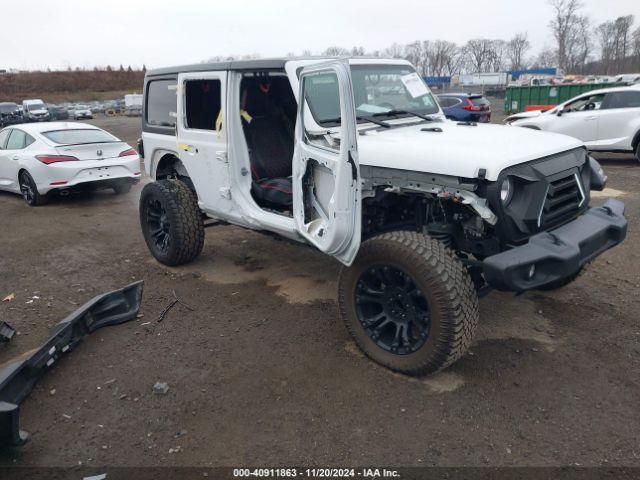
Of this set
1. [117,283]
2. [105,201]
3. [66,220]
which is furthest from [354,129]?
[105,201]

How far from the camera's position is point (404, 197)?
393cm

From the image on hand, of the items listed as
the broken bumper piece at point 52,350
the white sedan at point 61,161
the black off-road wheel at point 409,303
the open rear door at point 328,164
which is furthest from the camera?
the white sedan at point 61,161

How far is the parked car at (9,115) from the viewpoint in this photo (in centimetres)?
3109

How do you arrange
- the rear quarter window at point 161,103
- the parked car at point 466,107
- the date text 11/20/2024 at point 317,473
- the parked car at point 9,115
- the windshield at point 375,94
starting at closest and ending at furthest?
the date text 11/20/2024 at point 317,473, the windshield at point 375,94, the rear quarter window at point 161,103, the parked car at point 466,107, the parked car at point 9,115

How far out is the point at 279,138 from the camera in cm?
535

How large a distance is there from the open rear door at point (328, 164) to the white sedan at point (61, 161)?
6.11 metres

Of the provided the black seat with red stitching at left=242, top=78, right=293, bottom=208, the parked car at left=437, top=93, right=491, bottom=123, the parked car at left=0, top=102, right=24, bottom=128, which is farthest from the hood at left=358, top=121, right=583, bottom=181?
the parked car at left=0, top=102, right=24, bottom=128

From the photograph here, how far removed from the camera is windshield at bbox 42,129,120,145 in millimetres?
8953

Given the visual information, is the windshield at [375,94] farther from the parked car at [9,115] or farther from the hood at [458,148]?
the parked car at [9,115]

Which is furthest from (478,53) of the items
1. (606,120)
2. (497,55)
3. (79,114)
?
(606,120)

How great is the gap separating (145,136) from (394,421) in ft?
14.8

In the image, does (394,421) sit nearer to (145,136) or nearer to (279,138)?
(279,138)

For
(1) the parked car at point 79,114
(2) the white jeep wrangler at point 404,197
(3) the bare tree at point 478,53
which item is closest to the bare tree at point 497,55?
(3) the bare tree at point 478,53

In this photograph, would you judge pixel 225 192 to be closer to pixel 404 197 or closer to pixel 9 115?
pixel 404 197
